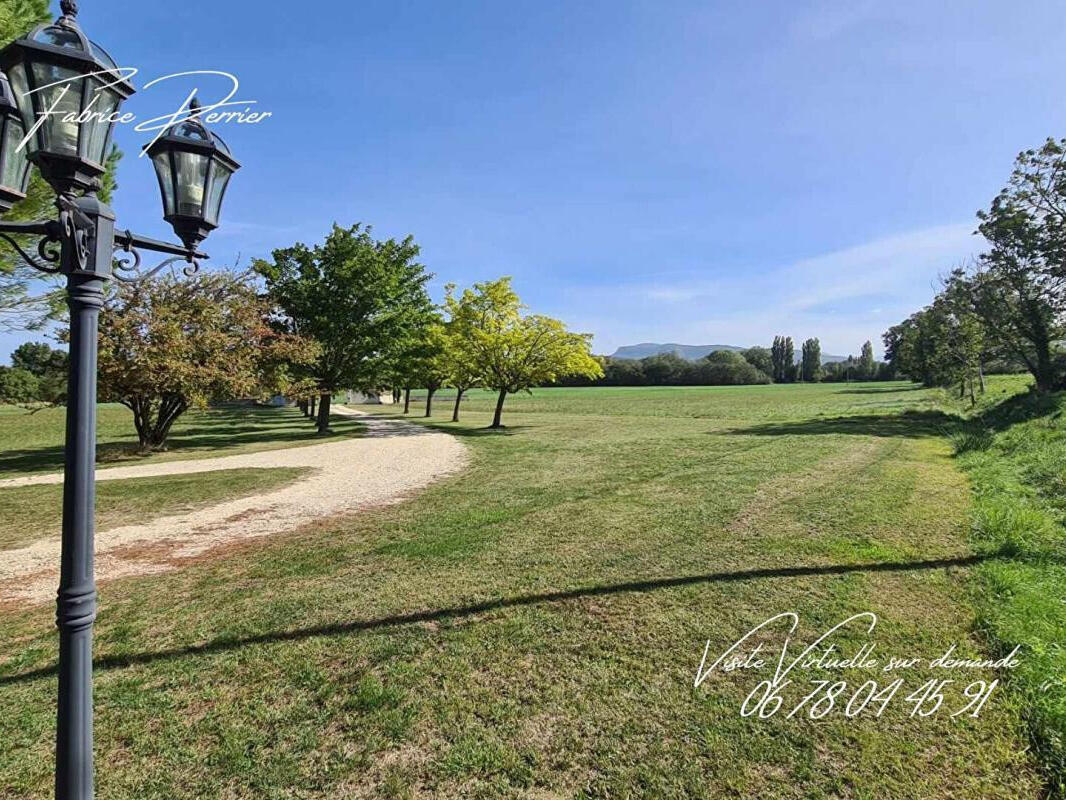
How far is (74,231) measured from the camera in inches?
88.4

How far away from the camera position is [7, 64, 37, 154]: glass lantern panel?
7.44 feet

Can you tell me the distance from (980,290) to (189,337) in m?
33.6

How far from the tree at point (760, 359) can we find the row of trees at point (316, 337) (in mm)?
104757

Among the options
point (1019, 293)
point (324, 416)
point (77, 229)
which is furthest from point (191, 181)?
point (1019, 293)

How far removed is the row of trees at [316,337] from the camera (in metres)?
14.3

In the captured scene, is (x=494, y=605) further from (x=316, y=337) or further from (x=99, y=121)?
(x=316, y=337)

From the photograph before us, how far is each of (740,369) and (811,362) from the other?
2346cm

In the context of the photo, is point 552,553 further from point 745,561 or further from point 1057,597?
point 1057,597

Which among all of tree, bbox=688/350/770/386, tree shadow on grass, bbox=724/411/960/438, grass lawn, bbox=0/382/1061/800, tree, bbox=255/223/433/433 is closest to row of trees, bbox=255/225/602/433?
tree, bbox=255/223/433/433

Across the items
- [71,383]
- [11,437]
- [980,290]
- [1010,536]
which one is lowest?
[11,437]

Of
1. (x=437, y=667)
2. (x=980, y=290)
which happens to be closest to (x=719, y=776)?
(x=437, y=667)

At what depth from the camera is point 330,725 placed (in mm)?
3059

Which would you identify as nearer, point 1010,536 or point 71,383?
point 71,383

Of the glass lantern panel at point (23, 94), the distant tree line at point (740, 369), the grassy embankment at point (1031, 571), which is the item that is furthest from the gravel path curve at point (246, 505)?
the distant tree line at point (740, 369)
